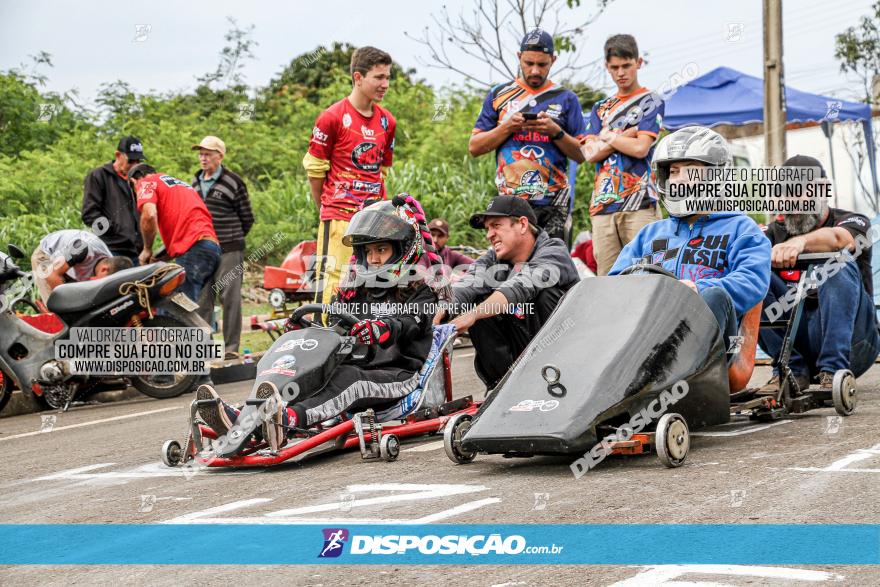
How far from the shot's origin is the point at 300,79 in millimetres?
35719

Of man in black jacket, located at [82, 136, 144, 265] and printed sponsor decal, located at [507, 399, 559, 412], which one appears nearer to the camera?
printed sponsor decal, located at [507, 399, 559, 412]

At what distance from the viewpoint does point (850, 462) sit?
5.55m

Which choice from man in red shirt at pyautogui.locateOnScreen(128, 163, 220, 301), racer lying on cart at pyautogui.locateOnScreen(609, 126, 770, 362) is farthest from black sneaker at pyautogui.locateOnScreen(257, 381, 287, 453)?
man in red shirt at pyautogui.locateOnScreen(128, 163, 220, 301)

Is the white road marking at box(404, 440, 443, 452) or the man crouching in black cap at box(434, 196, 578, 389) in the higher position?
the man crouching in black cap at box(434, 196, 578, 389)

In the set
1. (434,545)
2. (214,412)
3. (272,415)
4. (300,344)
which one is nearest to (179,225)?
(300,344)

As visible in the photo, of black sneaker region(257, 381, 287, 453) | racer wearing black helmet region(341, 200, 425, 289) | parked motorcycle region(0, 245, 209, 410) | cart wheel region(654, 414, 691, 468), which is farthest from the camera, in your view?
parked motorcycle region(0, 245, 209, 410)

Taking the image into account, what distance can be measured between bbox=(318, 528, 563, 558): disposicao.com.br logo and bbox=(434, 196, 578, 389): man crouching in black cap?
2930 millimetres

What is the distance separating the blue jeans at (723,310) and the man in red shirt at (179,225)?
6.40 m

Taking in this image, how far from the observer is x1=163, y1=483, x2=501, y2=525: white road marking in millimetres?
4895

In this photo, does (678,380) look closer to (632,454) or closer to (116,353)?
(632,454)

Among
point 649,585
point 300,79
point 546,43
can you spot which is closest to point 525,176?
point 546,43

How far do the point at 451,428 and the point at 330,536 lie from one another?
1478 mm

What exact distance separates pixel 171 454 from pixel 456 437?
1.57 m

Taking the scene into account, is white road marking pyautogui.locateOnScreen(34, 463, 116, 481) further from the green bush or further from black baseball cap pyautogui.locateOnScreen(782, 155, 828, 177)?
the green bush
